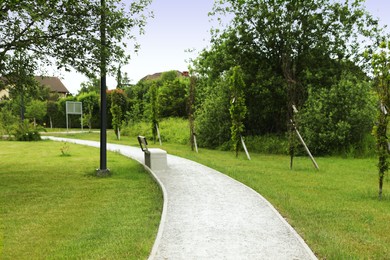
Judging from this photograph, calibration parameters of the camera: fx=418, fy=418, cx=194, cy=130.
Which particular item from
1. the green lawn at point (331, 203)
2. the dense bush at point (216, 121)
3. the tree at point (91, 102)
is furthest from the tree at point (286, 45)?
the tree at point (91, 102)

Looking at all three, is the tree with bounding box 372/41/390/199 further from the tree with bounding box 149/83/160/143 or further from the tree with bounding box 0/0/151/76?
the tree with bounding box 149/83/160/143

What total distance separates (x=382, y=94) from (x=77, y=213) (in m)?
7.08

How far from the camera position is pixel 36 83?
14.0 meters

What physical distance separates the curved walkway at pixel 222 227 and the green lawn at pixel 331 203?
1.03ft

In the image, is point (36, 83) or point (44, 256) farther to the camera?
point (36, 83)

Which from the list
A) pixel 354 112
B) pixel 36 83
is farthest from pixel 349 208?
pixel 354 112

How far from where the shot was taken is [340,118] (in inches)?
787

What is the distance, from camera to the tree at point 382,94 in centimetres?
904

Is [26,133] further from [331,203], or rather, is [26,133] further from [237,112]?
[331,203]

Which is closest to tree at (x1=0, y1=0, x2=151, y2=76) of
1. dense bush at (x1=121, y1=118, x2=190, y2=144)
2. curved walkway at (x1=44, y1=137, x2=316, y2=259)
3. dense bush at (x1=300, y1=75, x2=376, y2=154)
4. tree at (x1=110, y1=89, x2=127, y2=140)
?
curved walkway at (x1=44, y1=137, x2=316, y2=259)

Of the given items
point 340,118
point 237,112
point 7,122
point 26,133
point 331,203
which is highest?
point 237,112

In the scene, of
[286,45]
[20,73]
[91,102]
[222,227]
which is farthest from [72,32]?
[91,102]

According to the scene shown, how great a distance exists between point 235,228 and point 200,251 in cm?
124

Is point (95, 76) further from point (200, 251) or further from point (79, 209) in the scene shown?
point (200, 251)
